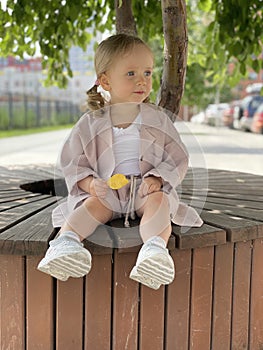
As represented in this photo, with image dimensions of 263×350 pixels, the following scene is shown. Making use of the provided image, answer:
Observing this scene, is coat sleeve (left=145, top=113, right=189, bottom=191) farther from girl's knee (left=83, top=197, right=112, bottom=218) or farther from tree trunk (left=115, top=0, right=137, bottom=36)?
tree trunk (left=115, top=0, right=137, bottom=36)

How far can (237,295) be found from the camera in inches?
97.1

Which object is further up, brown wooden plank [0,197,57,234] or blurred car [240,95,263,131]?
brown wooden plank [0,197,57,234]

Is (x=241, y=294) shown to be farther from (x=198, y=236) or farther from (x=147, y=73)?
(x=147, y=73)

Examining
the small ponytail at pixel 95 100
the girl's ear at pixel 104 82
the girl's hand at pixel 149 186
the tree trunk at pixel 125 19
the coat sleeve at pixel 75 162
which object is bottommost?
the girl's hand at pixel 149 186

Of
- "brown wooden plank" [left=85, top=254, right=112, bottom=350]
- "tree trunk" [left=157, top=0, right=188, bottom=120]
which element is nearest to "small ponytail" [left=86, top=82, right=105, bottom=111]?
"tree trunk" [left=157, top=0, right=188, bottom=120]

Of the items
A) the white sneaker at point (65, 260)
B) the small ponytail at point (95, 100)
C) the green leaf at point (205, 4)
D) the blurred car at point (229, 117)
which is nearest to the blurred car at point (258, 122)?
the blurred car at point (229, 117)

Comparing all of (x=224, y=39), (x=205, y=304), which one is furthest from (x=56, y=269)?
(x=224, y=39)

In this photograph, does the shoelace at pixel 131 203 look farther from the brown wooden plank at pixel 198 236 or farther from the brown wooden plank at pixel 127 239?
the brown wooden plank at pixel 198 236

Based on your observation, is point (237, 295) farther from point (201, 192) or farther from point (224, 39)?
point (224, 39)

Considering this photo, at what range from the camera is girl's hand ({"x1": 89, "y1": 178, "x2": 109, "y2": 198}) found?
236cm

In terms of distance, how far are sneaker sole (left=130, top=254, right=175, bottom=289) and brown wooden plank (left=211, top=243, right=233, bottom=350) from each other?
1.13 feet

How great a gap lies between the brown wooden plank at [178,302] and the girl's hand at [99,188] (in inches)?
14.0

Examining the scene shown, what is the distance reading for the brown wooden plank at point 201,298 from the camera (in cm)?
235

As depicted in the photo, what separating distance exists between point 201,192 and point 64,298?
1338 millimetres
